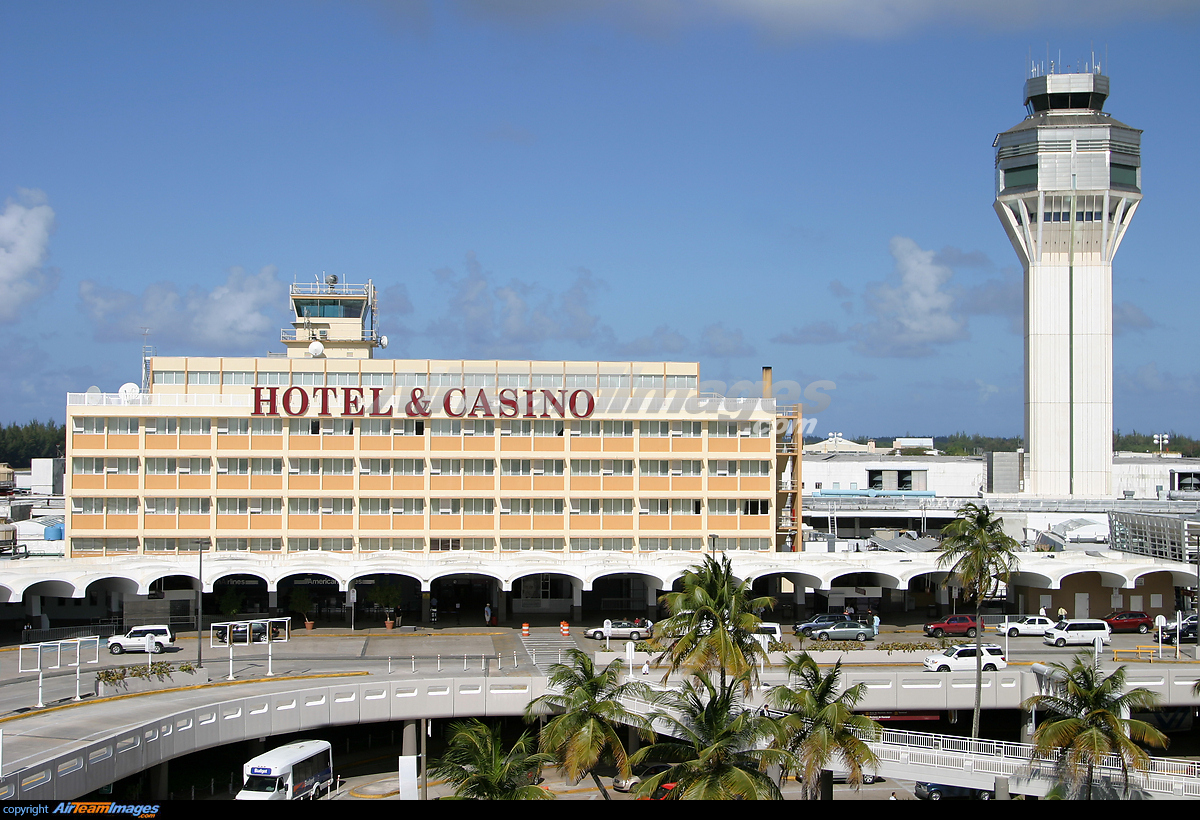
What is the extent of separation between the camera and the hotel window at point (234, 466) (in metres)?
75.9

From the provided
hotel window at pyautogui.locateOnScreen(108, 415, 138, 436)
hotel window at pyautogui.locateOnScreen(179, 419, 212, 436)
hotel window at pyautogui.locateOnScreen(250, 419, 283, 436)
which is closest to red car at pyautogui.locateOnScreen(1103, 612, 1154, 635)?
hotel window at pyautogui.locateOnScreen(250, 419, 283, 436)

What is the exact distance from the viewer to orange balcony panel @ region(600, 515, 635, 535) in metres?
77.8

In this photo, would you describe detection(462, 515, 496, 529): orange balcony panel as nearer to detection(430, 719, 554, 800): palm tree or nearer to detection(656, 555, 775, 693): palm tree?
detection(656, 555, 775, 693): palm tree

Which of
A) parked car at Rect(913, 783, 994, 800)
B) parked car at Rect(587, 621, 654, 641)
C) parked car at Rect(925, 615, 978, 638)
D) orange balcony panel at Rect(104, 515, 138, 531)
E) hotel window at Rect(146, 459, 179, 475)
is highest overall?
hotel window at Rect(146, 459, 179, 475)

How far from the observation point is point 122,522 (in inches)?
2977

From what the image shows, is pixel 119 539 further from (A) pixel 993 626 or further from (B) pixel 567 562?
(A) pixel 993 626

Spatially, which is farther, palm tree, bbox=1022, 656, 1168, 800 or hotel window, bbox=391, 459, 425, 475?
hotel window, bbox=391, 459, 425, 475

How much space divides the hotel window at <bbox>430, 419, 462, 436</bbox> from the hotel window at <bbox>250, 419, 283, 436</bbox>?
1093 centimetres

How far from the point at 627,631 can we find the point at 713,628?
29.1 m

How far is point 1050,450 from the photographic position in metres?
124

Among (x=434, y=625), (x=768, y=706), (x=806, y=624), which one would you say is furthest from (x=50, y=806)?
(x=434, y=625)

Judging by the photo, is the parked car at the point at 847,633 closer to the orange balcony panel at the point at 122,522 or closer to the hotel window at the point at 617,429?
the hotel window at the point at 617,429

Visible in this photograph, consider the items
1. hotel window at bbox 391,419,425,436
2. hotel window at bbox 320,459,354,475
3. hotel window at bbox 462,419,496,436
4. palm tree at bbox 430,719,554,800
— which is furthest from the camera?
hotel window at bbox 462,419,496,436

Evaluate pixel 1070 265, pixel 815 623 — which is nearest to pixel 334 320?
pixel 815 623
